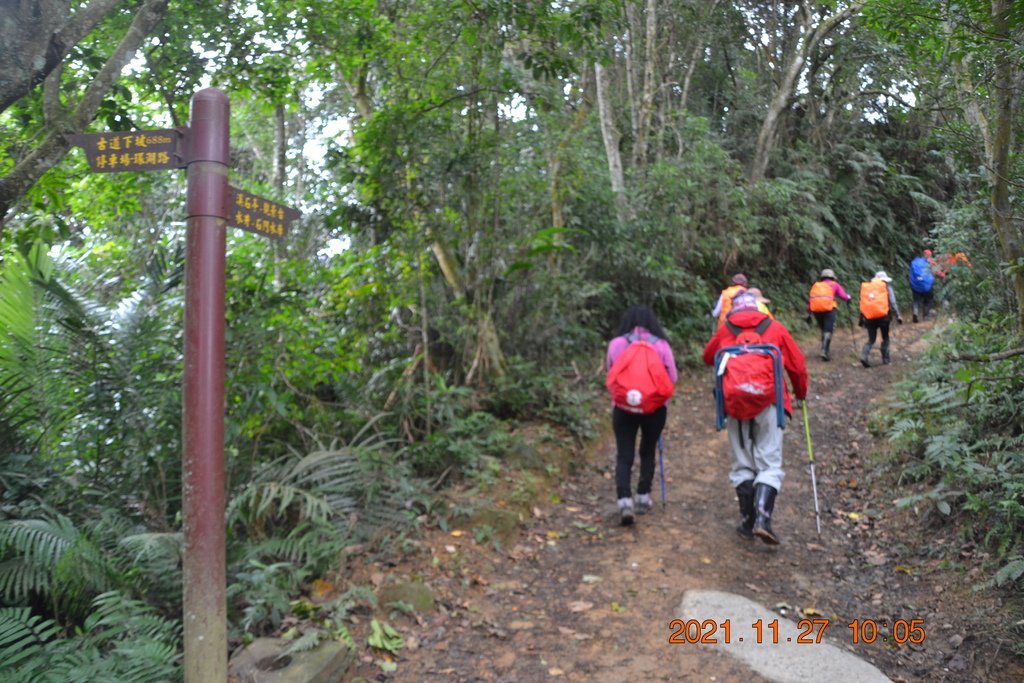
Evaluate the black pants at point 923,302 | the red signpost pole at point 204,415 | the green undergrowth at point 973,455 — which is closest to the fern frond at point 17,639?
the red signpost pole at point 204,415

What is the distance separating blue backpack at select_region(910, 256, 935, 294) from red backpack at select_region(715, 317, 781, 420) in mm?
11989

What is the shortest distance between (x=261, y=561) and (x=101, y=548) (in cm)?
111

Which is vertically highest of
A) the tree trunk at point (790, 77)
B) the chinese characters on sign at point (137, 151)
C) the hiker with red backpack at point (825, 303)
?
the tree trunk at point (790, 77)

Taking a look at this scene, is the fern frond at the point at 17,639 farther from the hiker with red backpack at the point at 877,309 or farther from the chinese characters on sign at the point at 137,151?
the hiker with red backpack at the point at 877,309

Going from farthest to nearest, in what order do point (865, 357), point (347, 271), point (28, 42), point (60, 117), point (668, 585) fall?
point (865, 357), point (347, 271), point (668, 585), point (60, 117), point (28, 42)

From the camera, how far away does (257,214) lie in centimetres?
365

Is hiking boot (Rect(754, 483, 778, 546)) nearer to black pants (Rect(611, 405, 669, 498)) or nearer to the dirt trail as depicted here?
the dirt trail

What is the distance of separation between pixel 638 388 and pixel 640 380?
0.07 meters

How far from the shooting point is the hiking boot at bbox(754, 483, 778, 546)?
654cm

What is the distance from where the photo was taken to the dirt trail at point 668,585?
4.85 m

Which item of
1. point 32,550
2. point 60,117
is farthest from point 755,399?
point 60,117

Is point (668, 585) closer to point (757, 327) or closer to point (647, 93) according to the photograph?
point (757, 327)

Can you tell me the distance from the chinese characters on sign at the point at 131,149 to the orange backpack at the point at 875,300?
1302 cm

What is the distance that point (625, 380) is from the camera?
686 cm
